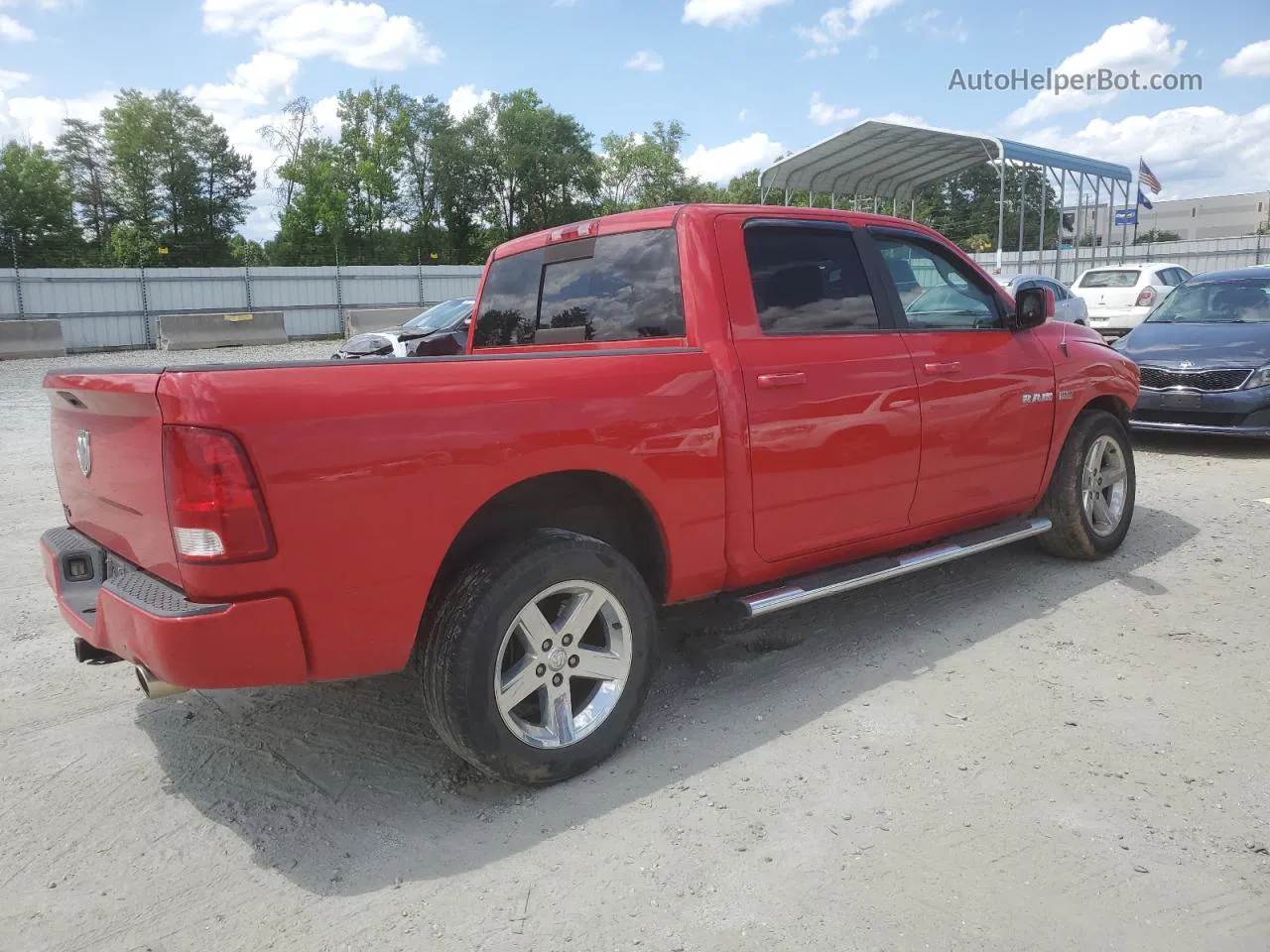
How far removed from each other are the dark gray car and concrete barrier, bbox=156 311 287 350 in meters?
21.6

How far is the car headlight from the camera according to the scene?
796 centimetres

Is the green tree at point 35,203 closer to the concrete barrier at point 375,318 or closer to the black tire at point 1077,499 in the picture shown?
the concrete barrier at point 375,318

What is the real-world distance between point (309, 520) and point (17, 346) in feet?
76.1

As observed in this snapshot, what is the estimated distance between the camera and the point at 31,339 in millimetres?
21250

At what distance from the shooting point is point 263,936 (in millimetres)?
2289

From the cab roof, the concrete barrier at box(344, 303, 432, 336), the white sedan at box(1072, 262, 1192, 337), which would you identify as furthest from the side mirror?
the concrete barrier at box(344, 303, 432, 336)

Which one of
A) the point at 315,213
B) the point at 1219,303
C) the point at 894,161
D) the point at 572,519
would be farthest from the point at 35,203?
the point at 572,519

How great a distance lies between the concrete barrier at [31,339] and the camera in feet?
68.0

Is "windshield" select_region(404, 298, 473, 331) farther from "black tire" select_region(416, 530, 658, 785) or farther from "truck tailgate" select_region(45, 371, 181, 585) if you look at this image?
"black tire" select_region(416, 530, 658, 785)

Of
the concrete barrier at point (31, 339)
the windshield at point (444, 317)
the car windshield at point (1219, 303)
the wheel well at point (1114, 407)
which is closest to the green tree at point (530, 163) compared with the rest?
the concrete barrier at point (31, 339)

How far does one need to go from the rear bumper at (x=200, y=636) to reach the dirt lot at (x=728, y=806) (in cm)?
62

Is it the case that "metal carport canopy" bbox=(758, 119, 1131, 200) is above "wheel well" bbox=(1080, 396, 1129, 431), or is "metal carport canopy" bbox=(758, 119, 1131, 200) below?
above

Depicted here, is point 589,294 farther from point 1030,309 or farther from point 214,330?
point 214,330

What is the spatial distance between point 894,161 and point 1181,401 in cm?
1407
